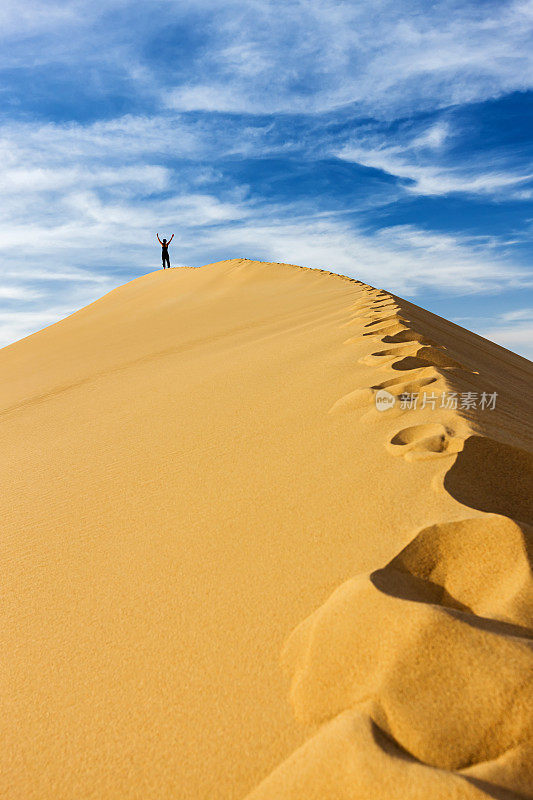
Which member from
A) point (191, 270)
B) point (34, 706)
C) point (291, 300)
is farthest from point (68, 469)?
point (191, 270)

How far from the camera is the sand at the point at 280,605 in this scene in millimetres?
842

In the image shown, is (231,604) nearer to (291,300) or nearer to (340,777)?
(340,777)

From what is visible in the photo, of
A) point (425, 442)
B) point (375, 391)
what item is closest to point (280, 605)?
point (425, 442)

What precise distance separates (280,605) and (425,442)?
0.71 m

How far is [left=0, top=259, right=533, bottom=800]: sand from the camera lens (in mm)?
842

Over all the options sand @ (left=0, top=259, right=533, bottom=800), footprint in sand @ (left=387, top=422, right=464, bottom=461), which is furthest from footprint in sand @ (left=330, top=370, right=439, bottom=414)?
footprint in sand @ (left=387, top=422, right=464, bottom=461)

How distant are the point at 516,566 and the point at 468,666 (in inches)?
11.9

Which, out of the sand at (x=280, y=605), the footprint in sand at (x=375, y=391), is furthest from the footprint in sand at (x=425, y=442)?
the footprint in sand at (x=375, y=391)

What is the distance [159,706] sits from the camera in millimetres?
1018

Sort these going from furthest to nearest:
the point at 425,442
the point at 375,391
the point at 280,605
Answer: the point at 375,391 → the point at 425,442 → the point at 280,605

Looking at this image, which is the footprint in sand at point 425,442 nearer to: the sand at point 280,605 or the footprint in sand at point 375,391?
the sand at point 280,605

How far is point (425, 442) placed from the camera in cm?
167

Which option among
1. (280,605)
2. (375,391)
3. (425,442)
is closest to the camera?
(280,605)

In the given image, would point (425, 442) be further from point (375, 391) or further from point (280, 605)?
point (280, 605)
